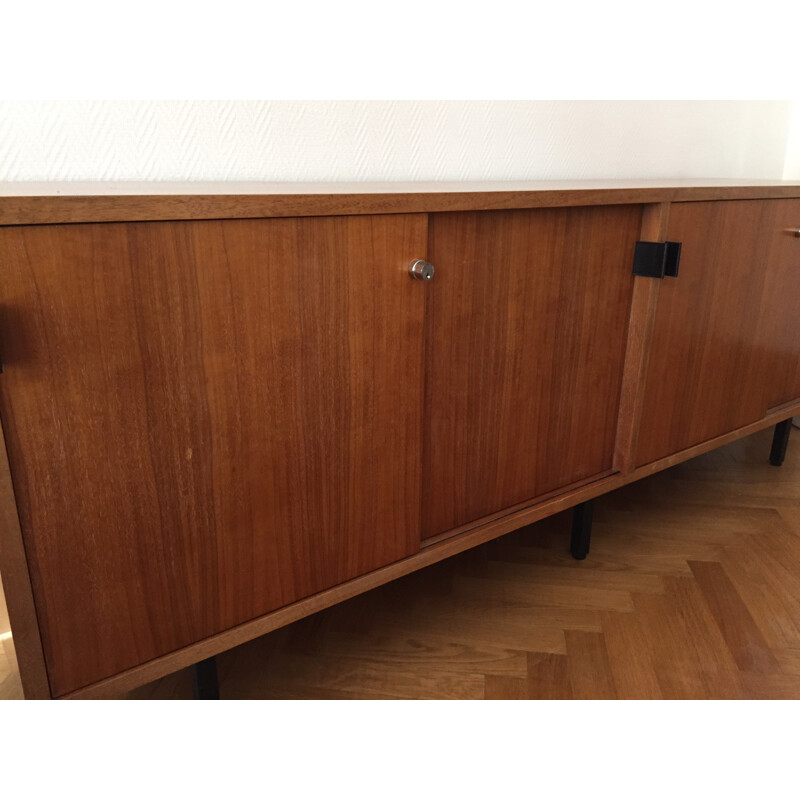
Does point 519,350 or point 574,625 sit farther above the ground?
point 519,350

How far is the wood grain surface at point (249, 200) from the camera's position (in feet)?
2.09

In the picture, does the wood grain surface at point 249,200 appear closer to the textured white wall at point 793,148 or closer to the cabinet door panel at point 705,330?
the cabinet door panel at point 705,330

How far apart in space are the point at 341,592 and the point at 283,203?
1.59ft

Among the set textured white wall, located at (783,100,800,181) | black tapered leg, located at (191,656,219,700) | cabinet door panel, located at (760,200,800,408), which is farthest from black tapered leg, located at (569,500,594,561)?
textured white wall, located at (783,100,800,181)

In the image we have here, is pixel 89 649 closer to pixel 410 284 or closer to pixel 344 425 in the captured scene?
pixel 344 425

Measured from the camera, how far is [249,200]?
74cm

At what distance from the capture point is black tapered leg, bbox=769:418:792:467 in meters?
1.76

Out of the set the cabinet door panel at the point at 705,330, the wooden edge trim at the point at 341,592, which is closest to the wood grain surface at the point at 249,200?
the cabinet door panel at the point at 705,330

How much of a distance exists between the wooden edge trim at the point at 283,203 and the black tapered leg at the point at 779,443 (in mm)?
850

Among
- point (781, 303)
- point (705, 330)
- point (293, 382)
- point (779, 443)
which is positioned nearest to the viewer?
point (293, 382)

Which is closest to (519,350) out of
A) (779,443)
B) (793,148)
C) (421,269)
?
(421,269)

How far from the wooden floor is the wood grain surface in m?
0.65

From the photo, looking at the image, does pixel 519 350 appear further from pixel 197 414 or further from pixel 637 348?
pixel 197 414
